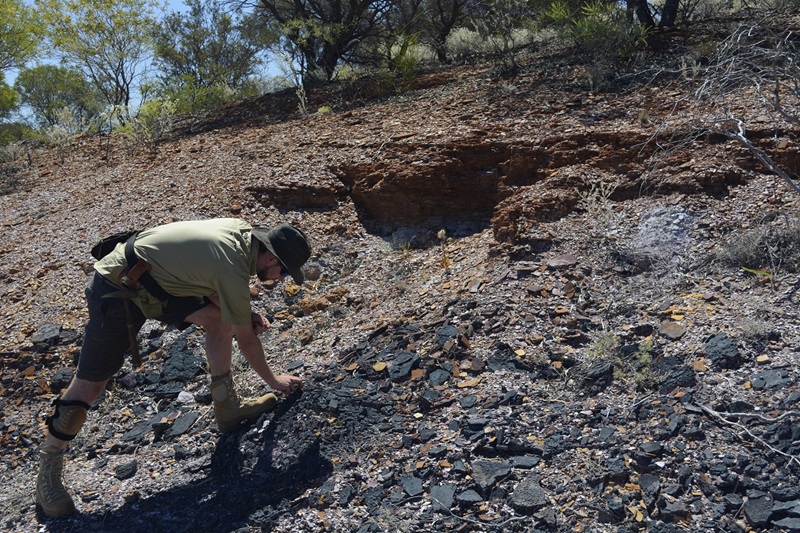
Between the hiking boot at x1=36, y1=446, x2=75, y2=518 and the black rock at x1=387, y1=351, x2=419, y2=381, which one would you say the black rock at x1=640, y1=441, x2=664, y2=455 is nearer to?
the black rock at x1=387, y1=351, x2=419, y2=381

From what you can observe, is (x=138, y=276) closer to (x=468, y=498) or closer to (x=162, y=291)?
(x=162, y=291)

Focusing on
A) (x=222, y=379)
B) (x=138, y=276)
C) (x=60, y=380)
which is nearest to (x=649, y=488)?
(x=222, y=379)

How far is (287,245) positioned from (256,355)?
59 cm

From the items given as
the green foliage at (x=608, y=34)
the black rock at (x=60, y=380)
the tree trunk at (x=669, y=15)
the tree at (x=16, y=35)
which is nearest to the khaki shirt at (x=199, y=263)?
the black rock at (x=60, y=380)

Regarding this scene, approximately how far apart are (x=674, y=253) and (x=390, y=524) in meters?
2.48

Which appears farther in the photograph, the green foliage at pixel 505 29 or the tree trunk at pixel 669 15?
the green foliage at pixel 505 29

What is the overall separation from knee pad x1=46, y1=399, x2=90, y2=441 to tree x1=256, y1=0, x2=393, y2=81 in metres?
6.17

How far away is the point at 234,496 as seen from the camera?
360 cm

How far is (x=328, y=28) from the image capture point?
902 cm

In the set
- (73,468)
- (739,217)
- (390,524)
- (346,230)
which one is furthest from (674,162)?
(73,468)

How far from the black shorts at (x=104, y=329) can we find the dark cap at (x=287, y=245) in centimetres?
56

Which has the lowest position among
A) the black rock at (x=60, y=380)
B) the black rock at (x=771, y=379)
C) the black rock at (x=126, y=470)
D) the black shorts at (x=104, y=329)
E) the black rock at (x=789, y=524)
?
the black rock at (x=789, y=524)

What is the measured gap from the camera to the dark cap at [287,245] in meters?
3.71

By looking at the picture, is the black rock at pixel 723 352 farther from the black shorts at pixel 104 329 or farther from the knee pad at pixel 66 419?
the knee pad at pixel 66 419
